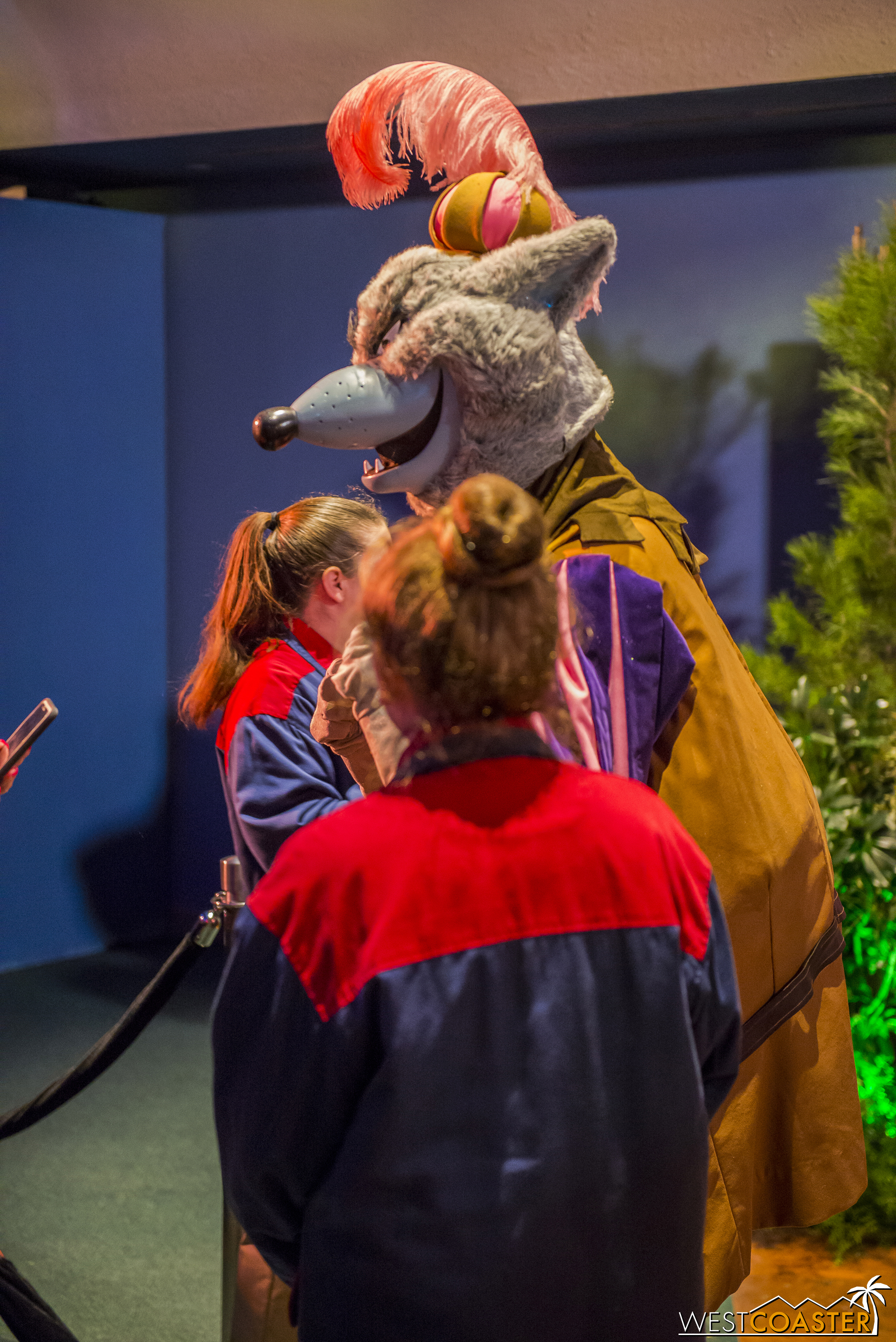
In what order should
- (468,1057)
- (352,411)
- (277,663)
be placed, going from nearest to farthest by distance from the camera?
1. (468,1057)
2. (352,411)
3. (277,663)

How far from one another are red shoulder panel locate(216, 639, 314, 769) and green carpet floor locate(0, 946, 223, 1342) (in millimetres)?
1045

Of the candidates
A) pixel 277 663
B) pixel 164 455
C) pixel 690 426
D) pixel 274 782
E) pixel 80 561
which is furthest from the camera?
pixel 164 455

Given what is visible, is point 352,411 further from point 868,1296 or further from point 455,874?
point 868,1296

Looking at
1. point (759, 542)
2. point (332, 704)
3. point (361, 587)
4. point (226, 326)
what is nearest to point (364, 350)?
→ point (332, 704)

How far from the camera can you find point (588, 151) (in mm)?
3342

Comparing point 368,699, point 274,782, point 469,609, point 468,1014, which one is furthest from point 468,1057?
point 274,782

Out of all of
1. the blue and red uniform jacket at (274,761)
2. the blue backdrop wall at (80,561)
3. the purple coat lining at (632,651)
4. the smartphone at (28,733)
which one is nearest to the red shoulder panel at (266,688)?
the blue and red uniform jacket at (274,761)

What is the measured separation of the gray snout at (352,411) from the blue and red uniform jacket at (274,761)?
65cm

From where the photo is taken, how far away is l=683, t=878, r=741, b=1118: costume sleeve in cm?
93

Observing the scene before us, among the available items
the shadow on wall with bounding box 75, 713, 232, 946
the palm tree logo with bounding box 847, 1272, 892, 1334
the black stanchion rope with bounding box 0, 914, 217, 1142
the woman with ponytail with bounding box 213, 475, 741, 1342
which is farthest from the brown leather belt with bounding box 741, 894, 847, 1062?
the shadow on wall with bounding box 75, 713, 232, 946

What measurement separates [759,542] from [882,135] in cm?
109

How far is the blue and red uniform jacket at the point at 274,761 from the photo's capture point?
1813 millimetres

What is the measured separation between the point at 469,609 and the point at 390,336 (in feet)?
2.16

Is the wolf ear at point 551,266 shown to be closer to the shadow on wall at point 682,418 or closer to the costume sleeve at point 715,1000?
the costume sleeve at point 715,1000
